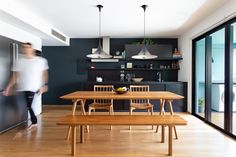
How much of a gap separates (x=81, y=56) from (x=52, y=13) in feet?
8.78

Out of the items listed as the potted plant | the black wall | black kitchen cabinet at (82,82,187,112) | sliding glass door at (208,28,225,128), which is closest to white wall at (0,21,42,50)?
the black wall

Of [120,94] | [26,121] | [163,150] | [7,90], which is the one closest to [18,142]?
[7,90]

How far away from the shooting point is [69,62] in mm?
6688

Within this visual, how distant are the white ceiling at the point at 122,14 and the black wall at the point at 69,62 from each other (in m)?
0.90

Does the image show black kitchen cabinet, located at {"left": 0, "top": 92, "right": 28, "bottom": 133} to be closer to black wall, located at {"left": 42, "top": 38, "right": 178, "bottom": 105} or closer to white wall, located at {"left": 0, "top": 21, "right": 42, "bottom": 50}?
white wall, located at {"left": 0, "top": 21, "right": 42, "bottom": 50}

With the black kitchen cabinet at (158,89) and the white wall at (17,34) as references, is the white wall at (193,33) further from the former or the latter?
the white wall at (17,34)

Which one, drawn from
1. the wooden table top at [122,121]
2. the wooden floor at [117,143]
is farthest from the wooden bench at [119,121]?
the wooden floor at [117,143]

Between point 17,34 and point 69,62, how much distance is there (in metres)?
2.52

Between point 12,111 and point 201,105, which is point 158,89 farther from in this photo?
point 12,111

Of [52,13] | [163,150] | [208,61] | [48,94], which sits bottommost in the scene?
[163,150]

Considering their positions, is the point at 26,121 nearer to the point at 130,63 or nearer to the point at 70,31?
the point at 70,31

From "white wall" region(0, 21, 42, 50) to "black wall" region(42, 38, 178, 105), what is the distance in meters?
1.40

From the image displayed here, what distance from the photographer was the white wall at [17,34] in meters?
3.75

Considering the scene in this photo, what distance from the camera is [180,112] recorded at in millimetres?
5758
